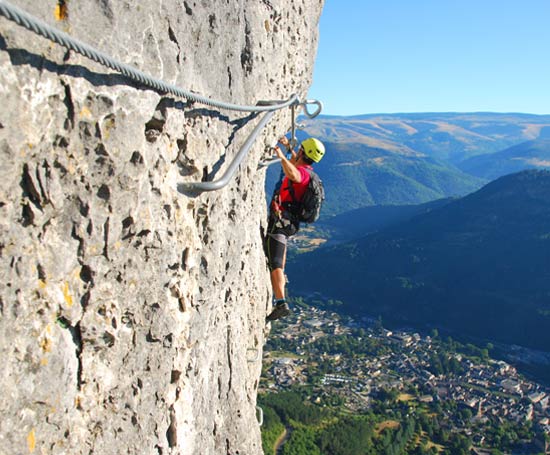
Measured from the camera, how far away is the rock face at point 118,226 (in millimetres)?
1990

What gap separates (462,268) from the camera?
75.2 meters

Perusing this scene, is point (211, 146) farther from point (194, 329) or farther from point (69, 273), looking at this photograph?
point (69, 273)

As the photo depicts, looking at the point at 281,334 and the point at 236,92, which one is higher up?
the point at 236,92

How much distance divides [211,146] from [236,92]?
590mm

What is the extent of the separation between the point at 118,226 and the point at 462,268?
3069 inches

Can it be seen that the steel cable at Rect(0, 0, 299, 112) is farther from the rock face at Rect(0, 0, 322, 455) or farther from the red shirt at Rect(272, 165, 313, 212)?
the red shirt at Rect(272, 165, 313, 212)

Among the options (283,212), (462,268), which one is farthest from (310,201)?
(462,268)

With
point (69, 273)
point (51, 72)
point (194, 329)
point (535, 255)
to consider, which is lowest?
point (535, 255)

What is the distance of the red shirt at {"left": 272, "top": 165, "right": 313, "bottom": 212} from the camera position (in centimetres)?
500

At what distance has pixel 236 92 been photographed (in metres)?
3.80

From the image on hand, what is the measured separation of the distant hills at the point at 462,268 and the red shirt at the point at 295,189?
Answer: 2221 inches

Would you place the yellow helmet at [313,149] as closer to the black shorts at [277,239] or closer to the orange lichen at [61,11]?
the black shorts at [277,239]

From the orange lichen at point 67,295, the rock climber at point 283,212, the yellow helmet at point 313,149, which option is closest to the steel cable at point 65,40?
the orange lichen at point 67,295

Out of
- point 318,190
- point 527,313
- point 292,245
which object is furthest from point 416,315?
point 318,190
